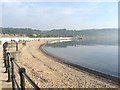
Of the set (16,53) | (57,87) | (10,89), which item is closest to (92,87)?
(57,87)

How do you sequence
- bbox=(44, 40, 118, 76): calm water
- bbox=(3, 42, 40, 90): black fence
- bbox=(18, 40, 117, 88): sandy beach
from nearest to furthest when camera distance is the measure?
1. bbox=(3, 42, 40, 90): black fence
2. bbox=(18, 40, 117, 88): sandy beach
3. bbox=(44, 40, 118, 76): calm water

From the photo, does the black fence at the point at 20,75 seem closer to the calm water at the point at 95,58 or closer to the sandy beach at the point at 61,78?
the sandy beach at the point at 61,78

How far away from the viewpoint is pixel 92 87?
52.2 feet

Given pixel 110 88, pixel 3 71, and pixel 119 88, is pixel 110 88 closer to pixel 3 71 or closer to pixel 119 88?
pixel 119 88

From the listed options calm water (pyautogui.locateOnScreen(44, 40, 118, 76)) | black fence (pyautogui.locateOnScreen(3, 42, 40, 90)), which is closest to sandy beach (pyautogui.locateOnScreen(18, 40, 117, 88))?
black fence (pyautogui.locateOnScreen(3, 42, 40, 90))

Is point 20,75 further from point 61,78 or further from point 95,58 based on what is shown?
point 95,58

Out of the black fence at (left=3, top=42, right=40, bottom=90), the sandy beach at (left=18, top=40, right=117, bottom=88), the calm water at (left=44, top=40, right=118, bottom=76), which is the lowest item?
the calm water at (left=44, top=40, right=118, bottom=76)

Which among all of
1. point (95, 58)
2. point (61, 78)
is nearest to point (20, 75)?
point (61, 78)

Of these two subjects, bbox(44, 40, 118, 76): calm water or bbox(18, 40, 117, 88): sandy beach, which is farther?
bbox(44, 40, 118, 76): calm water

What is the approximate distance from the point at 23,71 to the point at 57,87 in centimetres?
972

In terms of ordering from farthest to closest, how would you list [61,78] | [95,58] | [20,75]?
[95,58], [61,78], [20,75]

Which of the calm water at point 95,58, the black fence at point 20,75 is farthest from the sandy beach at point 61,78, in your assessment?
the calm water at point 95,58

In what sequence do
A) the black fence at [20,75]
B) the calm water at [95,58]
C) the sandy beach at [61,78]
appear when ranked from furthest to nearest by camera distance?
the calm water at [95,58] < the sandy beach at [61,78] < the black fence at [20,75]

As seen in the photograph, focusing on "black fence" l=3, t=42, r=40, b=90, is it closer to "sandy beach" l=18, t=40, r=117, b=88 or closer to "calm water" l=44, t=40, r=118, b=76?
"sandy beach" l=18, t=40, r=117, b=88
